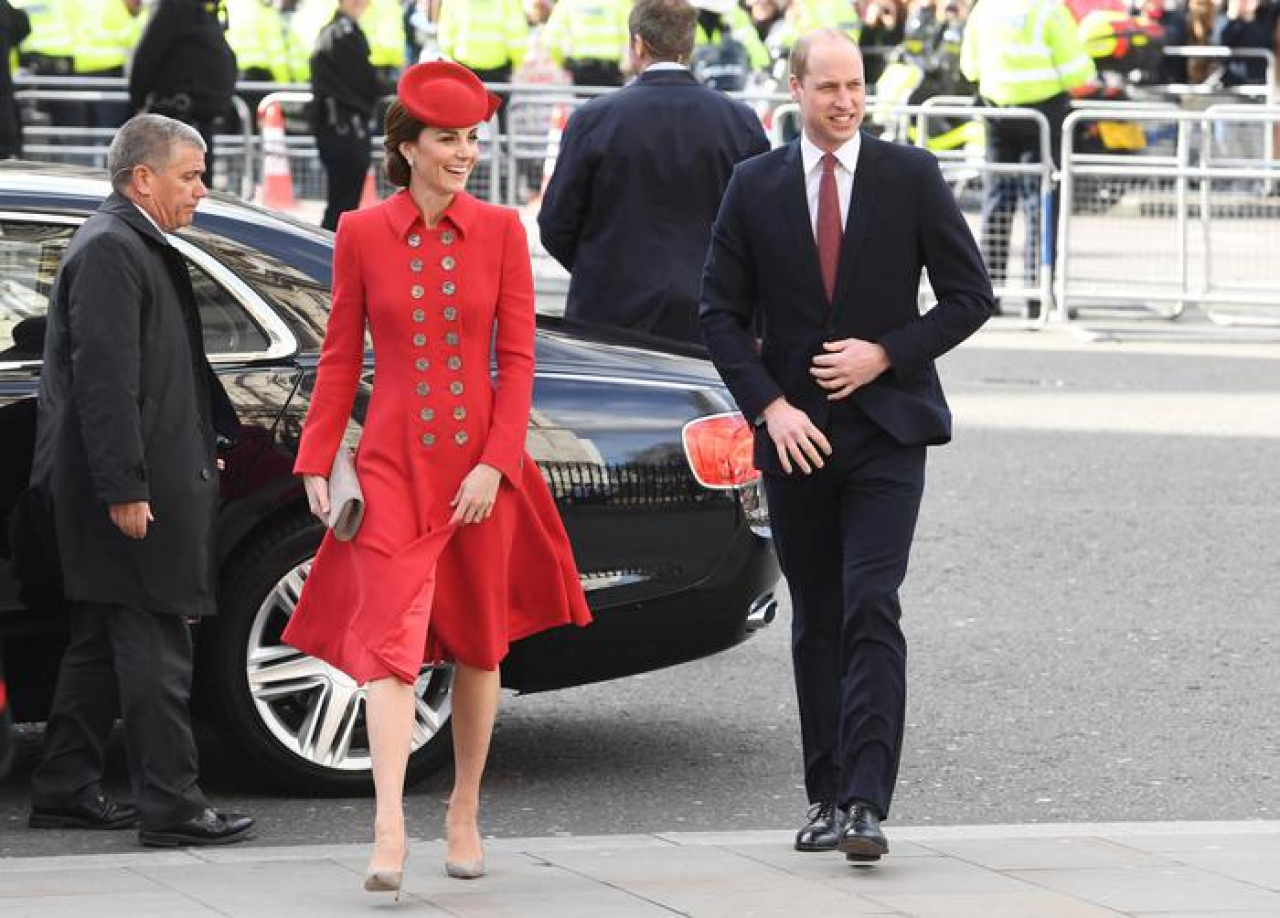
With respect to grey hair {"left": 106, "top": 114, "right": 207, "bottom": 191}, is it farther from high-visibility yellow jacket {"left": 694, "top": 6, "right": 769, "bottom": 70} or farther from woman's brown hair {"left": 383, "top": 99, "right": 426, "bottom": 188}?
high-visibility yellow jacket {"left": 694, "top": 6, "right": 769, "bottom": 70}

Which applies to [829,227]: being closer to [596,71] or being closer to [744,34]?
[596,71]

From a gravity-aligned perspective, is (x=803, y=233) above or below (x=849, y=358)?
above

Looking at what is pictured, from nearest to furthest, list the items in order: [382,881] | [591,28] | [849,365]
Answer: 1. [382,881]
2. [849,365]
3. [591,28]

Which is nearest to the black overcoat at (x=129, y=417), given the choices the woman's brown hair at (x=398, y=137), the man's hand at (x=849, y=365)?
the woman's brown hair at (x=398, y=137)

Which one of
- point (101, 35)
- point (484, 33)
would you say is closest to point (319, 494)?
point (484, 33)

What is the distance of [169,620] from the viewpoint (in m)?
6.36

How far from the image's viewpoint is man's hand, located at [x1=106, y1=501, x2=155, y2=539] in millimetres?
6156

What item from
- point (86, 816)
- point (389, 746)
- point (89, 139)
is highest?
point (89, 139)

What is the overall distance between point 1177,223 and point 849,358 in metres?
12.0

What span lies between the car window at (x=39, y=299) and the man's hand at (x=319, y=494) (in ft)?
3.68

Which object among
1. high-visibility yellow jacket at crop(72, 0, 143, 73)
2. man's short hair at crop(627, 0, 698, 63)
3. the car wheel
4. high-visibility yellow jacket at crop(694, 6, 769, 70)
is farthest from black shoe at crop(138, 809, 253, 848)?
high-visibility yellow jacket at crop(694, 6, 769, 70)

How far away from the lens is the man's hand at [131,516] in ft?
20.2

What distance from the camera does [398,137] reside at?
18.8 ft

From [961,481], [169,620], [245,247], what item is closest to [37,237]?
[245,247]
